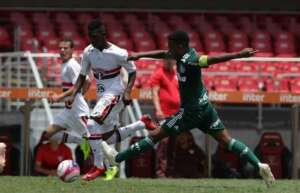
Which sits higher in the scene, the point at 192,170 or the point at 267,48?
the point at 267,48

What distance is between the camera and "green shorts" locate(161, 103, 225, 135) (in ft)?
35.3

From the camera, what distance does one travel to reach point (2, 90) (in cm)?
1479

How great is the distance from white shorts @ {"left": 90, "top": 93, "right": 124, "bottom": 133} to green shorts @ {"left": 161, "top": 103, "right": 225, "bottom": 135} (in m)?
1.30

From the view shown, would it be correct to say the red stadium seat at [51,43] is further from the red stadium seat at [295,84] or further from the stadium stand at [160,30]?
the red stadium seat at [295,84]

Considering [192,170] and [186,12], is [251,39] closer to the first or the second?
[186,12]

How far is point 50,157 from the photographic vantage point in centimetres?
1459

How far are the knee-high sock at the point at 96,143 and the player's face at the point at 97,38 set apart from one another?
1.01 metres

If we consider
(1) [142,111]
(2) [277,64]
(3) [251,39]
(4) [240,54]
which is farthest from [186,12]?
(4) [240,54]

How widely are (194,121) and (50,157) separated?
175 inches

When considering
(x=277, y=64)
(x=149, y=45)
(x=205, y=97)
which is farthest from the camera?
(x=149, y=45)

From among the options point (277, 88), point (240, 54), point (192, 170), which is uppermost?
point (240, 54)

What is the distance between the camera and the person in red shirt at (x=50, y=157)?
14.5 meters

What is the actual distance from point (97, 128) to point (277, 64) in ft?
23.0

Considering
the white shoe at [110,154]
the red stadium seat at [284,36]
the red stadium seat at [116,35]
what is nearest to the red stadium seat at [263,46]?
the red stadium seat at [284,36]
